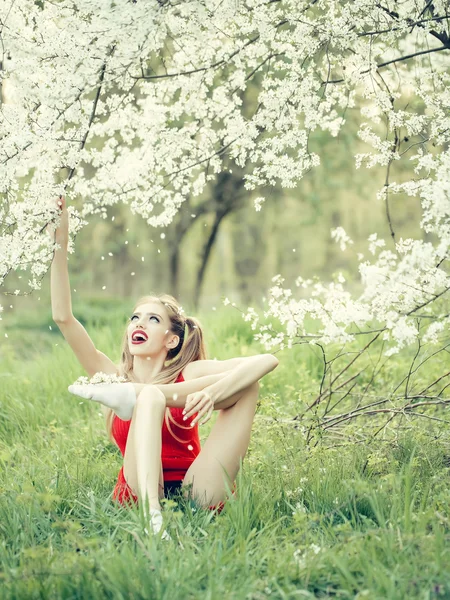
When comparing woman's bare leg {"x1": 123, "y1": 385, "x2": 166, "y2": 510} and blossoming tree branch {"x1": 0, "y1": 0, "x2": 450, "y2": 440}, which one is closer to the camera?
woman's bare leg {"x1": 123, "y1": 385, "x2": 166, "y2": 510}

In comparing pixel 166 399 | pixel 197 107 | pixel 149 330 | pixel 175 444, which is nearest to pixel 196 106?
pixel 197 107

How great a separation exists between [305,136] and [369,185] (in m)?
8.70

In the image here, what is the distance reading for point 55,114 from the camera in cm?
347

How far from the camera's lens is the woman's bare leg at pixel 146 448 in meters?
2.91

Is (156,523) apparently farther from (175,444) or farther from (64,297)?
(64,297)

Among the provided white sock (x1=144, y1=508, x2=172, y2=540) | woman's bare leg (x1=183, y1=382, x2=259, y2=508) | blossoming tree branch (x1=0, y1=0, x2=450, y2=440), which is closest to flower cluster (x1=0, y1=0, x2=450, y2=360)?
blossoming tree branch (x1=0, y1=0, x2=450, y2=440)

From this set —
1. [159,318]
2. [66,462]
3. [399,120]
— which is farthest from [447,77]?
[66,462]

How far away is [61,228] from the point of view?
342cm

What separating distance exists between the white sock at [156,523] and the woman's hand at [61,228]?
50.3 inches

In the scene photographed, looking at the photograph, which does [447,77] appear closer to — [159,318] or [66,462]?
[159,318]

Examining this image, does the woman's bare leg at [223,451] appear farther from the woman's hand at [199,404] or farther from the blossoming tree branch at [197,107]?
the blossoming tree branch at [197,107]

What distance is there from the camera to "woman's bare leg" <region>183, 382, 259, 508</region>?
123 inches

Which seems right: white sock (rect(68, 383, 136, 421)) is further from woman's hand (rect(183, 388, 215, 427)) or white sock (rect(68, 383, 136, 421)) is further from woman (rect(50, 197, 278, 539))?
woman's hand (rect(183, 388, 215, 427))

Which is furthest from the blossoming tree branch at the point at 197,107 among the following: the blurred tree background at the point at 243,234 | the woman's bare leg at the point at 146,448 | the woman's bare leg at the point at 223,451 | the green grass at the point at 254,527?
the blurred tree background at the point at 243,234
